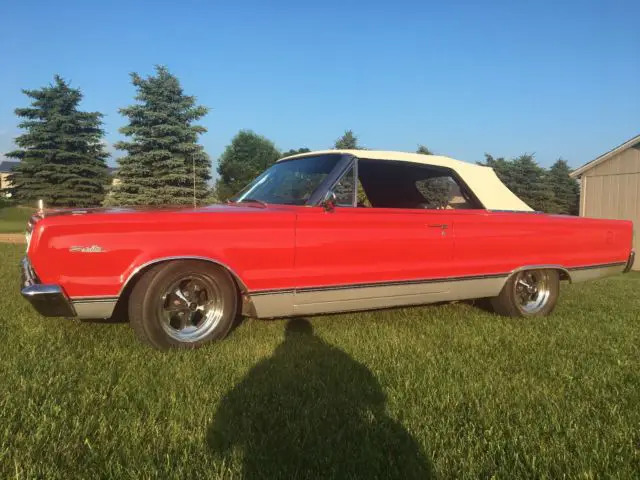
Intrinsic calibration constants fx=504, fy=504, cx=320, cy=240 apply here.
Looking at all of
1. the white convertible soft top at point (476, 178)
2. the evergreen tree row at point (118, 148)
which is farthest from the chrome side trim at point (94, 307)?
the evergreen tree row at point (118, 148)

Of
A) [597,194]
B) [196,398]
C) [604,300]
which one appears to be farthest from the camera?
[597,194]

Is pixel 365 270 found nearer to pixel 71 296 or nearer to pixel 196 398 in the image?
pixel 196 398

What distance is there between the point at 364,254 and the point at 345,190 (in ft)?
2.02

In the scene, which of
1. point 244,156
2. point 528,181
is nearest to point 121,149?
point 528,181

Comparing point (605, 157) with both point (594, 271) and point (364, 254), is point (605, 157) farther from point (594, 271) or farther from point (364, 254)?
point (364, 254)

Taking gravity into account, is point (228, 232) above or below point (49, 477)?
above

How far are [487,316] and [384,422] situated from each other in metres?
2.93

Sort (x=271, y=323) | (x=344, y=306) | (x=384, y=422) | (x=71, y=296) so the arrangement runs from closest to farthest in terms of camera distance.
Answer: (x=384, y=422), (x=71, y=296), (x=344, y=306), (x=271, y=323)

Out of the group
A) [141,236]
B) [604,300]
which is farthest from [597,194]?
[141,236]

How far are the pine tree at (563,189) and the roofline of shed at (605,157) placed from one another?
2563 centimetres

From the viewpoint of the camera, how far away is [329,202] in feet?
13.5

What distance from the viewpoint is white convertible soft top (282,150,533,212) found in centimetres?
497

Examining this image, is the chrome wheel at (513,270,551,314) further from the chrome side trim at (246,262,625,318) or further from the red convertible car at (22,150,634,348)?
the chrome side trim at (246,262,625,318)

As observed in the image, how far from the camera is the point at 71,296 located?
3.40 metres
